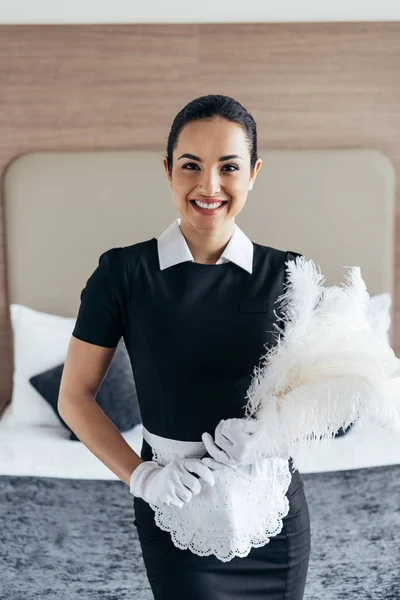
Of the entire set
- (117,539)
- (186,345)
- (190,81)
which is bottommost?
(117,539)

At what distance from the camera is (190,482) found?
139 cm

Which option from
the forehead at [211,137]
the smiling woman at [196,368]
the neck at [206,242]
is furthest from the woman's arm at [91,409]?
the forehead at [211,137]

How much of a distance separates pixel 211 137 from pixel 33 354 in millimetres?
2063

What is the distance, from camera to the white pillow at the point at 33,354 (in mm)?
3129

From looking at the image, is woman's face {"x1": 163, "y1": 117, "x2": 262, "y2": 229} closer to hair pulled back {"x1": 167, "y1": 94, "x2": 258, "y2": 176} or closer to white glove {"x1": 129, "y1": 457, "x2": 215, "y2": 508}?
hair pulled back {"x1": 167, "y1": 94, "x2": 258, "y2": 176}

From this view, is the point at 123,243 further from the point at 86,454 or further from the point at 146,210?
the point at 86,454

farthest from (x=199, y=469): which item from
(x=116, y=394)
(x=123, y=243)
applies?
(x=123, y=243)

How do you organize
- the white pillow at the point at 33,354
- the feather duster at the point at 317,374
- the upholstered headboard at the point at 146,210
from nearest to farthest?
the feather duster at the point at 317,374 → the white pillow at the point at 33,354 → the upholstered headboard at the point at 146,210

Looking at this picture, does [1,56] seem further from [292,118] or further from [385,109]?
[385,109]

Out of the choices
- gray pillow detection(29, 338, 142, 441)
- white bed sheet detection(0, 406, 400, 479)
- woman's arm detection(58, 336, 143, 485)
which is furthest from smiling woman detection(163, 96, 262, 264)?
gray pillow detection(29, 338, 142, 441)

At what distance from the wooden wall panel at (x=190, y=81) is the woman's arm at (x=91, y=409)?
209cm

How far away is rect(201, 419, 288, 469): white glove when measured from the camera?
135cm

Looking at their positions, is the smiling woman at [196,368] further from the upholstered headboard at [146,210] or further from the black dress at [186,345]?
the upholstered headboard at [146,210]

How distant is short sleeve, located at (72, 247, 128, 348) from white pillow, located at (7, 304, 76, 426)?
5.62ft
